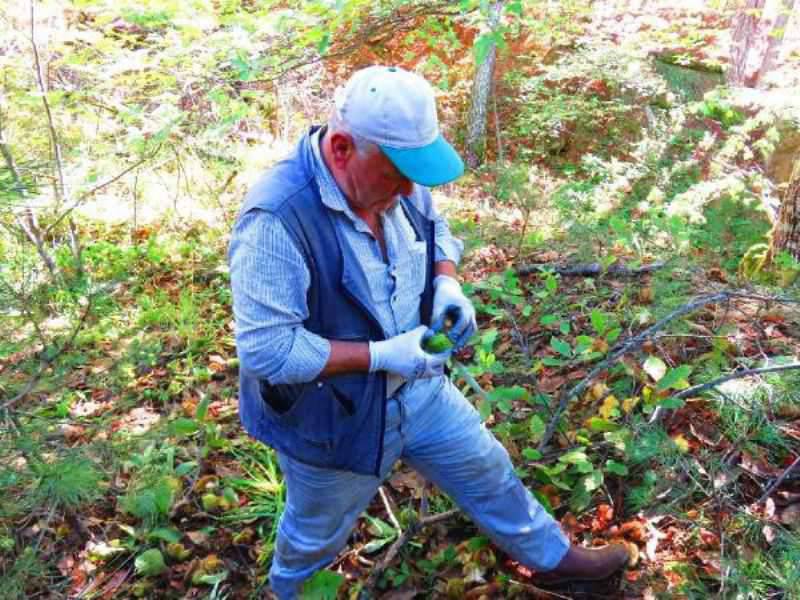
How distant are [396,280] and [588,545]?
1515 mm

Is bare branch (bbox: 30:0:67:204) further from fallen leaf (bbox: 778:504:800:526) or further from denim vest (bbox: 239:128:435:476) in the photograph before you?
fallen leaf (bbox: 778:504:800:526)

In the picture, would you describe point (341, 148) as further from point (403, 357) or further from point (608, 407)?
point (608, 407)

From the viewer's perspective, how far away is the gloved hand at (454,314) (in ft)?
6.83

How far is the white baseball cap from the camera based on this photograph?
61.4 inches

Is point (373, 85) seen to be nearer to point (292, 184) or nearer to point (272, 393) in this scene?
point (292, 184)

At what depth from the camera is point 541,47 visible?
36.2 feet

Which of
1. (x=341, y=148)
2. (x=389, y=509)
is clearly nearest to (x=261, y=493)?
(x=389, y=509)

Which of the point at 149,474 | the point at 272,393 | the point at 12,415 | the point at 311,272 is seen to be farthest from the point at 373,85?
the point at 149,474

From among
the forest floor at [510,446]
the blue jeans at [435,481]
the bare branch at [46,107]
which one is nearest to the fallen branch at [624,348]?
the forest floor at [510,446]

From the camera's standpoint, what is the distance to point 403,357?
1789 mm

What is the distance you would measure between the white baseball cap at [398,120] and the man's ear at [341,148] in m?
0.05

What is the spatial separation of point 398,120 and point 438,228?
0.84 metres

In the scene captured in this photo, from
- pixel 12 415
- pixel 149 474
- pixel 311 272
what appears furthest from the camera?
pixel 149 474

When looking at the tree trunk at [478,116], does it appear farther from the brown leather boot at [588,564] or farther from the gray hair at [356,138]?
the gray hair at [356,138]
